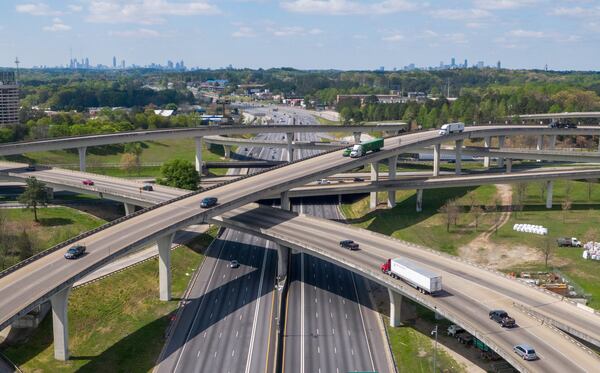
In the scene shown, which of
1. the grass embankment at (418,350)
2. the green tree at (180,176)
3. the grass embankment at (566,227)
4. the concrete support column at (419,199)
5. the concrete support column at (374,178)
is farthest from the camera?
the concrete support column at (374,178)

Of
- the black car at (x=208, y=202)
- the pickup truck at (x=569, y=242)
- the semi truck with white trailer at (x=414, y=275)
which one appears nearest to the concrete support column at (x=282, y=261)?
the black car at (x=208, y=202)

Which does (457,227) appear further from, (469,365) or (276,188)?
(469,365)

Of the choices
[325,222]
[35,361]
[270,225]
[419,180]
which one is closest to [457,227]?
[419,180]

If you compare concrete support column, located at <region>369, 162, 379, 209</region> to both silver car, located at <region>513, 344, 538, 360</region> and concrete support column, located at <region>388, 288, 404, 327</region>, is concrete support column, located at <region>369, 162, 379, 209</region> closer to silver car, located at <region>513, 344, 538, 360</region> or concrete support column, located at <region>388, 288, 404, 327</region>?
concrete support column, located at <region>388, 288, 404, 327</region>

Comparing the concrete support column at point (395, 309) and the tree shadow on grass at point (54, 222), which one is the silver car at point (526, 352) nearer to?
the concrete support column at point (395, 309)

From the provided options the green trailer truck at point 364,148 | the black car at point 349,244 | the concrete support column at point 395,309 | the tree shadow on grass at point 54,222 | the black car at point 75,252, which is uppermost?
the green trailer truck at point 364,148

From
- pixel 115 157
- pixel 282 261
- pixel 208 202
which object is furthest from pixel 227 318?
pixel 115 157

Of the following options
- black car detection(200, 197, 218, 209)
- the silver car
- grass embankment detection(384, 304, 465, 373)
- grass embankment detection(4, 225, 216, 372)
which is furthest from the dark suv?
black car detection(200, 197, 218, 209)
